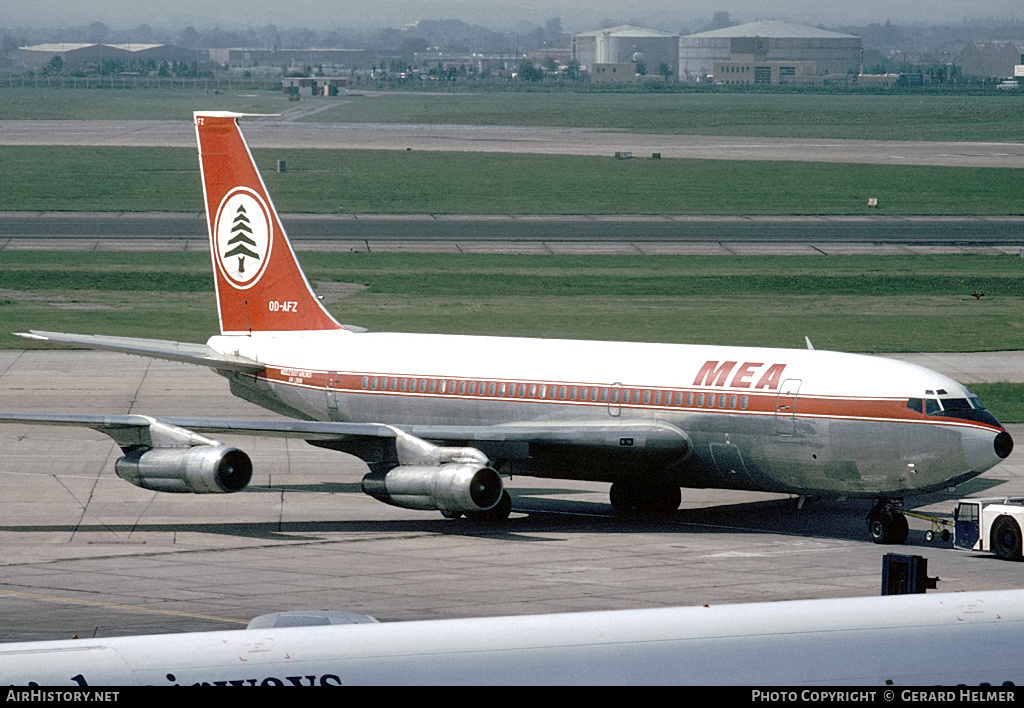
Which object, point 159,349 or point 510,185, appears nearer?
point 159,349

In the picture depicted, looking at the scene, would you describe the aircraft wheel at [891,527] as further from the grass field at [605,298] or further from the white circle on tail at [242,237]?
the white circle on tail at [242,237]

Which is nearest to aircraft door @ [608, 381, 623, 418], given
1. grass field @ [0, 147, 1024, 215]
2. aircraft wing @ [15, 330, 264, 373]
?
aircraft wing @ [15, 330, 264, 373]

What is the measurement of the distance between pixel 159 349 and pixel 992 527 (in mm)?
21017

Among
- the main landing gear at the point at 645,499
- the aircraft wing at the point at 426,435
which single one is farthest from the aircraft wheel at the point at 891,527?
the main landing gear at the point at 645,499

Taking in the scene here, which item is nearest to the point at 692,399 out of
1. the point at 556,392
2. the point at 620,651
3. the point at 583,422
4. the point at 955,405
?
the point at 583,422

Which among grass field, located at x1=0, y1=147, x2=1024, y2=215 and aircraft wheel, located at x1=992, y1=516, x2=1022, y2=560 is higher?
aircraft wheel, located at x1=992, y1=516, x2=1022, y2=560

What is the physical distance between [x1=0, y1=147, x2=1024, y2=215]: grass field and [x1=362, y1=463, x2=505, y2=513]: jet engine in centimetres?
8786

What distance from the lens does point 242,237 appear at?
47.0 m

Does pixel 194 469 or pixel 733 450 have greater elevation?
pixel 194 469

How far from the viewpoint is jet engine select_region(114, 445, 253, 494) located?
3747 centimetres

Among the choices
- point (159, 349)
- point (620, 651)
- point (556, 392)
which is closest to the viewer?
point (620, 651)

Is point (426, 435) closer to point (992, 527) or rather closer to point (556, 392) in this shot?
point (556, 392)

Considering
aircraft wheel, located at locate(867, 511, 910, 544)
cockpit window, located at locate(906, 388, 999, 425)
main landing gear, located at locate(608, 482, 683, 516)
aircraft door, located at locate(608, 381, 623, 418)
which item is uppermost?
cockpit window, located at locate(906, 388, 999, 425)

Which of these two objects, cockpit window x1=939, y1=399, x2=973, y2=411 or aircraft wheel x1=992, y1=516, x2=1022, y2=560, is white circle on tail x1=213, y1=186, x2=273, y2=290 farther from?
aircraft wheel x1=992, y1=516, x2=1022, y2=560
